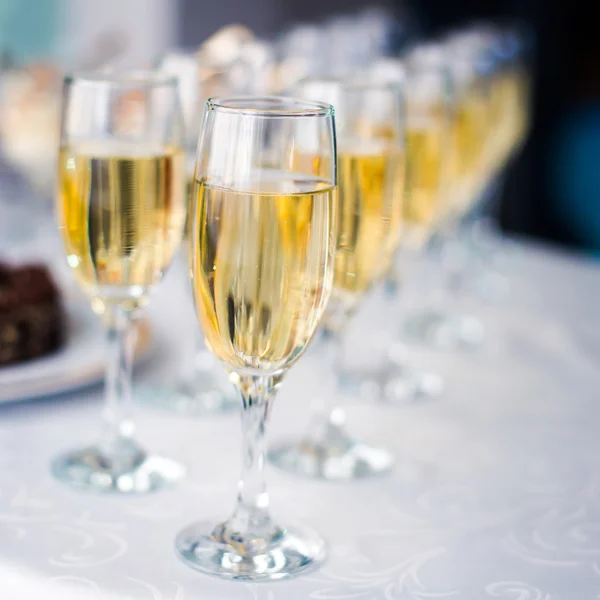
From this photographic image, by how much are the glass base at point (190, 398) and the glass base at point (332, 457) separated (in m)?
0.12

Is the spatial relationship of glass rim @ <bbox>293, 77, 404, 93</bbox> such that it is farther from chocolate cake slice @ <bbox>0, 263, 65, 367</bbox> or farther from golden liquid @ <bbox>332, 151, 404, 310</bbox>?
chocolate cake slice @ <bbox>0, 263, 65, 367</bbox>

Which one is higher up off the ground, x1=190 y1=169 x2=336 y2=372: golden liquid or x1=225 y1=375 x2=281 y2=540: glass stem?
x1=190 y1=169 x2=336 y2=372: golden liquid

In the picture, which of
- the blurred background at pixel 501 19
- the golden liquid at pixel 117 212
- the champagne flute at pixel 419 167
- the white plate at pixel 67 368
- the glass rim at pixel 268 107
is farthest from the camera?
the blurred background at pixel 501 19

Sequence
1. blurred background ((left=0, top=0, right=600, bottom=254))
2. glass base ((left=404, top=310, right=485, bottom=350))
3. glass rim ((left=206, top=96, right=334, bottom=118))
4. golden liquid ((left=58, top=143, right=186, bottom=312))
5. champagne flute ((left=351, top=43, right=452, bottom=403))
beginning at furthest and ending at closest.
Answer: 1. blurred background ((left=0, top=0, right=600, bottom=254))
2. glass base ((left=404, top=310, right=485, bottom=350))
3. champagne flute ((left=351, top=43, right=452, bottom=403))
4. golden liquid ((left=58, top=143, right=186, bottom=312))
5. glass rim ((left=206, top=96, right=334, bottom=118))

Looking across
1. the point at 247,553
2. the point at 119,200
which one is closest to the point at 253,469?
the point at 247,553

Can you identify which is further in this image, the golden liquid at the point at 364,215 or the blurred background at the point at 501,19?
the blurred background at the point at 501,19

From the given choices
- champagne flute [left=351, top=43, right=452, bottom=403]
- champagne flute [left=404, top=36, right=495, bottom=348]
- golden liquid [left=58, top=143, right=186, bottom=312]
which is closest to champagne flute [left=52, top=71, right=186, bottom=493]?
golden liquid [left=58, top=143, right=186, bottom=312]

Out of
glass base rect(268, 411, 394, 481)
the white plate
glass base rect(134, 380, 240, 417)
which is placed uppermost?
the white plate

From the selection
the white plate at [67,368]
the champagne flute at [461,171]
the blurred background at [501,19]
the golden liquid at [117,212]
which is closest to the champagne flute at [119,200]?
the golden liquid at [117,212]

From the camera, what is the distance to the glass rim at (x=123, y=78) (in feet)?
3.20

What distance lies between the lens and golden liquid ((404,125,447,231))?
4.25ft

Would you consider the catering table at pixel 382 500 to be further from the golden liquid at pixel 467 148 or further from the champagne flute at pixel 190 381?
the golden liquid at pixel 467 148

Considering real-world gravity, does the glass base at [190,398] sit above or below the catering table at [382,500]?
above

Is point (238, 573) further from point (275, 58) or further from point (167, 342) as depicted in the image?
point (275, 58)
